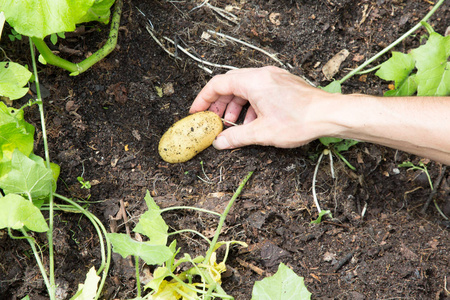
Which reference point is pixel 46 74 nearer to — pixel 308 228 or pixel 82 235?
pixel 82 235

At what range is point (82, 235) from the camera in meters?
1.74

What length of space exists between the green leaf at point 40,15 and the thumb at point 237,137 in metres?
0.88

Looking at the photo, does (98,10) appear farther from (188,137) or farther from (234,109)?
(234,109)

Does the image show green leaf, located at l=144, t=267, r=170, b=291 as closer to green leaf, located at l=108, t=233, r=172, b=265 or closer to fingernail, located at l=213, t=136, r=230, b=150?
green leaf, located at l=108, t=233, r=172, b=265

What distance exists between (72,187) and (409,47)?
6.74 feet

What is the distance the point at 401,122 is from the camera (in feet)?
5.54

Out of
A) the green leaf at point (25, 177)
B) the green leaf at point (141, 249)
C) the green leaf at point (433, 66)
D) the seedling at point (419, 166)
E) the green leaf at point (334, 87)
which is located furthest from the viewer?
the seedling at point (419, 166)

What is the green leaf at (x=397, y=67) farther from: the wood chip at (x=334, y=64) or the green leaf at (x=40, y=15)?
the green leaf at (x=40, y=15)

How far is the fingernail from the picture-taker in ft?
6.51

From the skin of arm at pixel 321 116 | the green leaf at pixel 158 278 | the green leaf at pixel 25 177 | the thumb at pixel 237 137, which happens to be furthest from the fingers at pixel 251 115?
the green leaf at pixel 25 177

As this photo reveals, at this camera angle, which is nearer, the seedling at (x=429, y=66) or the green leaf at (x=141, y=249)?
the green leaf at (x=141, y=249)

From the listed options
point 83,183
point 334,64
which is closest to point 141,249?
point 83,183

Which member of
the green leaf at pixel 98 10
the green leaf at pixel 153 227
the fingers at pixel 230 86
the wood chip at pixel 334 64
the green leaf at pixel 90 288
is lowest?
the green leaf at pixel 90 288

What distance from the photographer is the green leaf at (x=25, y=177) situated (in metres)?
1.44
